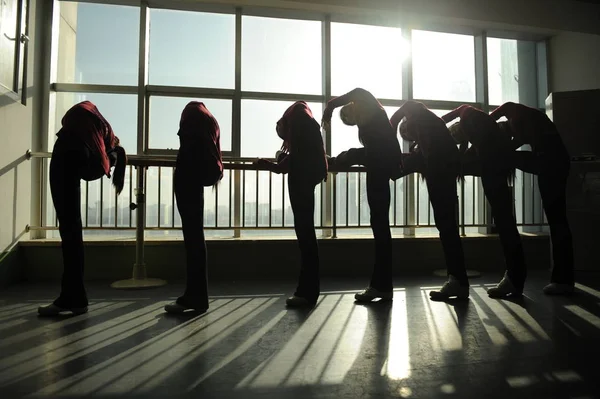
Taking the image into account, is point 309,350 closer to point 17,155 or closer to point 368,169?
point 368,169

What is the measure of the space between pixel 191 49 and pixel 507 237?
4.20m

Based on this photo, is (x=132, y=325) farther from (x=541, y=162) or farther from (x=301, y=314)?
(x=541, y=162)

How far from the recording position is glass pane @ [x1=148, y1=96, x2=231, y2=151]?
4762mm

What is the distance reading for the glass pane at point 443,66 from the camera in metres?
5.50

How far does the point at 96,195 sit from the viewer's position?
4.27 metres

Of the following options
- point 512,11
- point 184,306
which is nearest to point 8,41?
point 184,306

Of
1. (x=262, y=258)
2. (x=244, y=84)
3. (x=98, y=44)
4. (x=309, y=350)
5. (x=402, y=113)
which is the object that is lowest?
(x=309, y=350)

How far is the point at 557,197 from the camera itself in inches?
121

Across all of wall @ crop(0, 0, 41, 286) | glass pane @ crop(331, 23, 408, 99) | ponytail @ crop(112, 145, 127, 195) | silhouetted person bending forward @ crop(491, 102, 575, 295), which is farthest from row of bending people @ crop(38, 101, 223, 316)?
glass pane @ crop(331, 23, 408, 99)

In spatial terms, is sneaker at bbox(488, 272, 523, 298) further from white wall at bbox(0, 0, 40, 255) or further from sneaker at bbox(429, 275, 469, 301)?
white wall at bbox(0, 0, 40, 255)

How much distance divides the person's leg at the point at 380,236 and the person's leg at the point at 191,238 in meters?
1.15

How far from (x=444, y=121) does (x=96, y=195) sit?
363 cm

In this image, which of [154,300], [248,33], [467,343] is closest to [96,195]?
[154,300]

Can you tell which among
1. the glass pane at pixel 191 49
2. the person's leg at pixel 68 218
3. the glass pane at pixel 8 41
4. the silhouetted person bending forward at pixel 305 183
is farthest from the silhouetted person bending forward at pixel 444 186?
the glass pane at pixel 8 41
